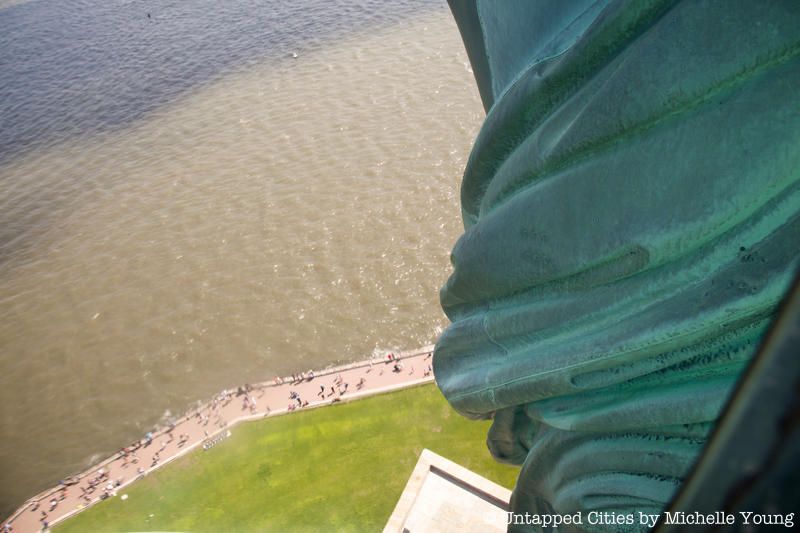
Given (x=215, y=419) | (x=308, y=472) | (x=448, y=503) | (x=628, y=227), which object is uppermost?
(x=628, y=227)

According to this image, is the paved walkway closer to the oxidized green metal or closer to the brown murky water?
the brown murky water

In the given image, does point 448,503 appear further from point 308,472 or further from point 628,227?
point 628,227

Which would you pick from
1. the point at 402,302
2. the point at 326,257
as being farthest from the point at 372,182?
the point at 402,302

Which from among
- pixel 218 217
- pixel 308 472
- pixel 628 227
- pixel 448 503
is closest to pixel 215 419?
pixel 308 472

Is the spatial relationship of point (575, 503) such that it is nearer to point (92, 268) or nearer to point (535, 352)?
point (535, 352)

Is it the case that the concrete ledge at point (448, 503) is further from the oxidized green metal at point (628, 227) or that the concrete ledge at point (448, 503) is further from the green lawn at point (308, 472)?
the oxidized green metal at point (628, 227)

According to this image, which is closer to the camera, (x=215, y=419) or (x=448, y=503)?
(x=448, y=503)
